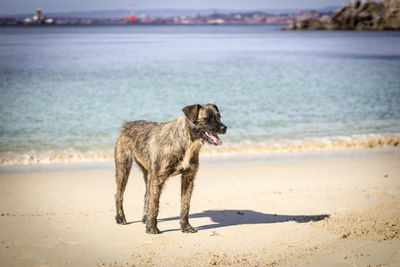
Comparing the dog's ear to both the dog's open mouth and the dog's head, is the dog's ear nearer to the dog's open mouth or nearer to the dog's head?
the dog's head

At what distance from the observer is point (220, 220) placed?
7781 millimetres

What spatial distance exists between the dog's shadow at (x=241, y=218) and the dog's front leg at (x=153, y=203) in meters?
0.74

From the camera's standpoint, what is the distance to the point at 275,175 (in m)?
11.0

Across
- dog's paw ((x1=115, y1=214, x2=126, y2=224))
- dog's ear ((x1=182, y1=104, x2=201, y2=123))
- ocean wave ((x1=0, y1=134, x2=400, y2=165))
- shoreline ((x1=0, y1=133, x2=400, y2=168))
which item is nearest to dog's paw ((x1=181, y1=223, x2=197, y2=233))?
dog's paw ((x1=115, y1=214, x2=126, y2=224))

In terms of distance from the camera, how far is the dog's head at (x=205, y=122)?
639 cm

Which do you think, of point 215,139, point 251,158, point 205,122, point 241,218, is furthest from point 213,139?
point 251,158

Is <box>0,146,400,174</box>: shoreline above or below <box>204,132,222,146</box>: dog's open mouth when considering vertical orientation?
below

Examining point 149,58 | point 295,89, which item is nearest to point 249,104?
point 295,89

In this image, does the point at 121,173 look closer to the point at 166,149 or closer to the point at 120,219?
the point at 120,219

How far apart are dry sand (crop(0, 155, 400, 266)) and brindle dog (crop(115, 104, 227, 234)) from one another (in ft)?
1.47

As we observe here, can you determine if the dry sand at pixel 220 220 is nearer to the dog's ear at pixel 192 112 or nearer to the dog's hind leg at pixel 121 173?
the dog's hind leg at pixel 121 173

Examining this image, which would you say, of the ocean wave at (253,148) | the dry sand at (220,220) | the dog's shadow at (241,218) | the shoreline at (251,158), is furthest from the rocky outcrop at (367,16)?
the dog's shadow at (241,218)

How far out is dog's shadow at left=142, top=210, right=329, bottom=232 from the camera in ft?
24.9

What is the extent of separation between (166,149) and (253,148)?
8395 millimetres
